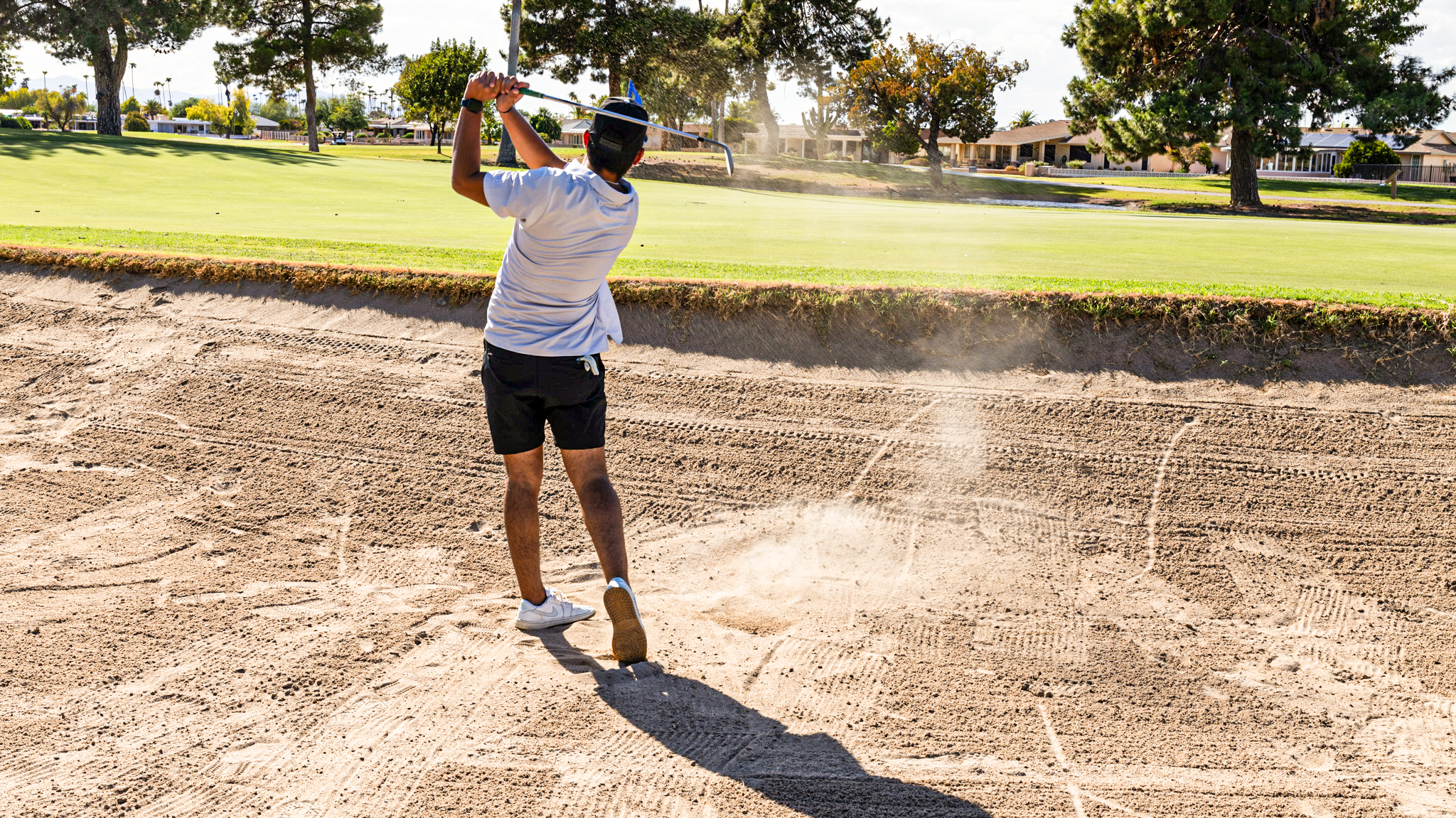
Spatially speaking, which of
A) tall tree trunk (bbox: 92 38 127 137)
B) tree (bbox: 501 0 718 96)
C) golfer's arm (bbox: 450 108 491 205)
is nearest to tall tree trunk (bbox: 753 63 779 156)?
tree (bbox: 501 0 718 96)

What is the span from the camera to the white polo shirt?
12.6 feet

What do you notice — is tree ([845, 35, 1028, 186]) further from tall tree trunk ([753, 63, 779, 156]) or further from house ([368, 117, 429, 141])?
house ([368, 117, 429, 141])

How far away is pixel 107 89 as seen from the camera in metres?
44.4

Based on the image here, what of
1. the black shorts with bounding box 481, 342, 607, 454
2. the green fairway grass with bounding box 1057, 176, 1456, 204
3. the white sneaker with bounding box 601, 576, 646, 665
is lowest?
the white sneaker with bounding box 601, 576, 646, 665

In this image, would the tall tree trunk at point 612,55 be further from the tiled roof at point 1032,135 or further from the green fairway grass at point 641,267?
the tiled roof at point 1032,135

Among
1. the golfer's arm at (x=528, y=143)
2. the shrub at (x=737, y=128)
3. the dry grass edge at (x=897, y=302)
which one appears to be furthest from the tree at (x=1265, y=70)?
the golfer's arm at (x=528, y=143)

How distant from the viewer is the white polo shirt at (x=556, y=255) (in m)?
3.84

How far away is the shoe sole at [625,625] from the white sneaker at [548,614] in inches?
20.5

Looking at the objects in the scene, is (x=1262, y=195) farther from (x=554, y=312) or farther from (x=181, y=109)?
(x=181, y=109)

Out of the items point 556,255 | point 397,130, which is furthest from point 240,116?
point 556,255

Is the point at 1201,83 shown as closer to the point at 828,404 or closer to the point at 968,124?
the point at 968,124

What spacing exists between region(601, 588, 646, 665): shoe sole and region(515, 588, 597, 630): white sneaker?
52 cm

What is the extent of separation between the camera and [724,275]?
8250 millimetres

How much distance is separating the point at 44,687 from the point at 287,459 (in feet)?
8.41
